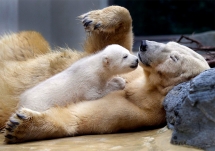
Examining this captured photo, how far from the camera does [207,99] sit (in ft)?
7.28

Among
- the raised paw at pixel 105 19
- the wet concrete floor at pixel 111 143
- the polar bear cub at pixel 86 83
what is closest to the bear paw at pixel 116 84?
the polar bear cub at pixel 86 83

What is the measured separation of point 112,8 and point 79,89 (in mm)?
765

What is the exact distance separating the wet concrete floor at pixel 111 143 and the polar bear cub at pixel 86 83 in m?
0.30

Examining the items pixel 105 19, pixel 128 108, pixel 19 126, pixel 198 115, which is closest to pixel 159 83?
pixel 128 108

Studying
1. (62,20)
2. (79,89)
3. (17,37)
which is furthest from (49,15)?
(79,89)

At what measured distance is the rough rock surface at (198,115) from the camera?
2.22 m

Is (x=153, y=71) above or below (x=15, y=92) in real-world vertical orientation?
above

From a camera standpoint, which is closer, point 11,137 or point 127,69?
point 11,137

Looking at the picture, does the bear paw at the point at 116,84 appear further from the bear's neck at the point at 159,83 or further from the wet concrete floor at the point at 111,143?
the wet concrete floor at the point at 111,143

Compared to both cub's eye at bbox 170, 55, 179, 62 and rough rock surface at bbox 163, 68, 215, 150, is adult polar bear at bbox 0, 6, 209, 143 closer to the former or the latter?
cub's eye at bbox 170, 55, 179, 62

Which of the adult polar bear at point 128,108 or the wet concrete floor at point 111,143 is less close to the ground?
the adult polar bear at point 128,108

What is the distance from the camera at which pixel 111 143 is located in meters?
2.41

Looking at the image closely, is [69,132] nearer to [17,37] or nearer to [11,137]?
[11,137]

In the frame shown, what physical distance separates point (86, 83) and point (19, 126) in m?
0.53
